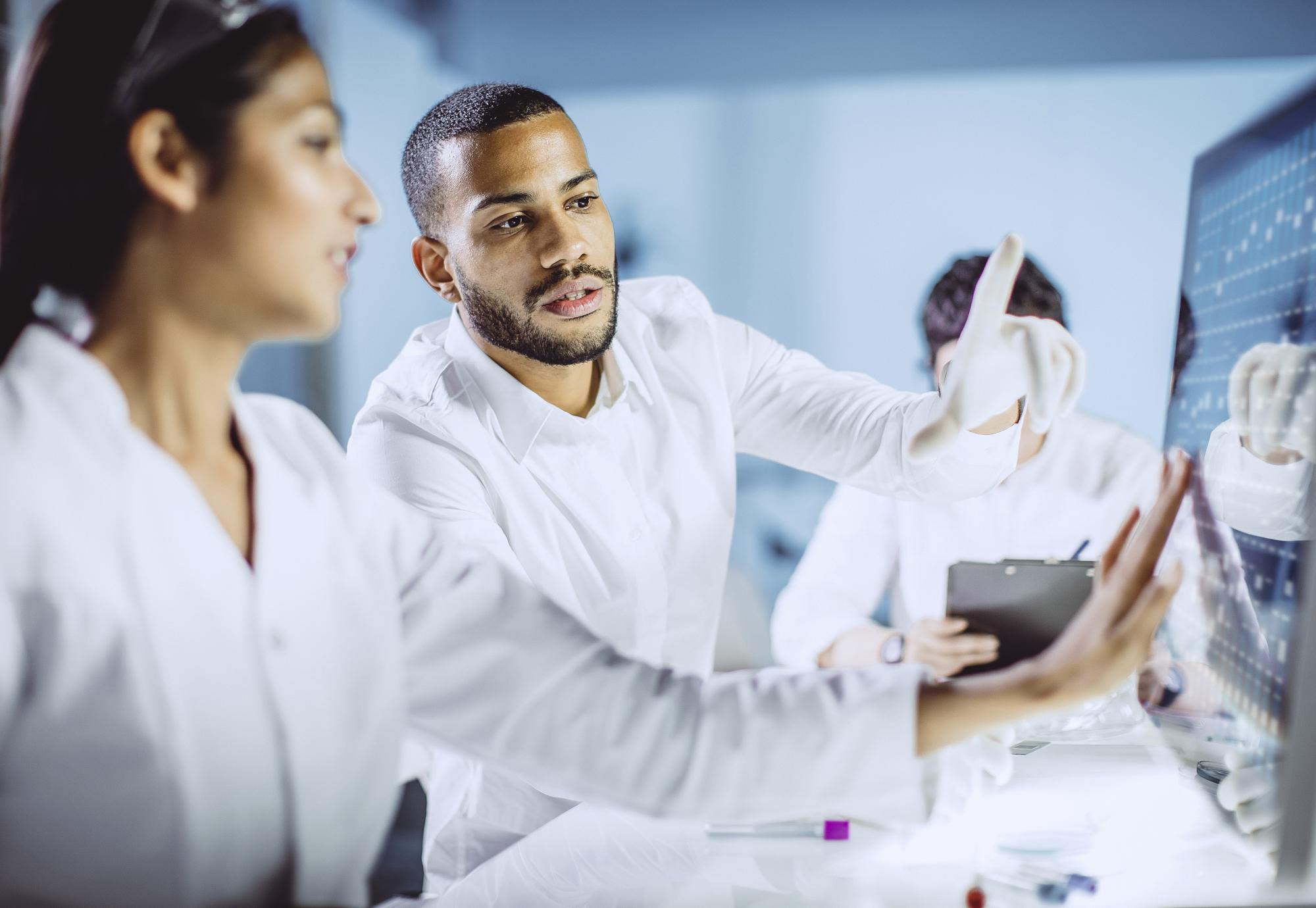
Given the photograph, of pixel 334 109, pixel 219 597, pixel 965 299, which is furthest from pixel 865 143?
pixel 219 597

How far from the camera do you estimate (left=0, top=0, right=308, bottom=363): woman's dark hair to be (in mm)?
689

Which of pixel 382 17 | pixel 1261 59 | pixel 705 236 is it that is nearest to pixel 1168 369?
pixel 1261 59

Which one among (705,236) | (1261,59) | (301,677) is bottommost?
(301,677)

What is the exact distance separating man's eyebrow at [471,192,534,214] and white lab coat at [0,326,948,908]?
347 millimetres

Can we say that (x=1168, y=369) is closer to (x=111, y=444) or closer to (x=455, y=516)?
(x=455, y=516)

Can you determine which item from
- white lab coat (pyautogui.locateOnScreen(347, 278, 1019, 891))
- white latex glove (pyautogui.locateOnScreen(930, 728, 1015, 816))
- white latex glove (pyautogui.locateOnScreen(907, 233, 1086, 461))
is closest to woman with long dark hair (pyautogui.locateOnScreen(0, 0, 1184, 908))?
white latex glove (pyautogui.locateOnScreen(907, 233, 1086, 461))

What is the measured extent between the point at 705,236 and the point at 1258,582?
986mm

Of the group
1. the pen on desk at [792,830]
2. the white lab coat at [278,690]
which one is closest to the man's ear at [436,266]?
the white lab coat at [278,690]

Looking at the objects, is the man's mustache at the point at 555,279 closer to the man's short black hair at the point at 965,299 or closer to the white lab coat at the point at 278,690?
the white lab coat at the point at 278,690

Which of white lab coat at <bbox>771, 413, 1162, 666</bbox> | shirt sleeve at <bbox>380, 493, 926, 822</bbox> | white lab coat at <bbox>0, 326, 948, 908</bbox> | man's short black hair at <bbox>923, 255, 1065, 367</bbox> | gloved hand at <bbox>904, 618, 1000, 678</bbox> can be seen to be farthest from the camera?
white lab coat at <bbox>771, 413, 1162, 666</bbox>

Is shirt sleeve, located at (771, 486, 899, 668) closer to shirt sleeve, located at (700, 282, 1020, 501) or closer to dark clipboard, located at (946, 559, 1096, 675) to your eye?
shirt sleeve, located at (700, 282, 1020, 501)

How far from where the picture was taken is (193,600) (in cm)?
71

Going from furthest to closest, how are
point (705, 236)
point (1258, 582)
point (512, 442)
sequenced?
point (705, 236)
point (1258, 582)
point (512, 442)

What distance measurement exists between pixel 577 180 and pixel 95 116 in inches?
20.6
